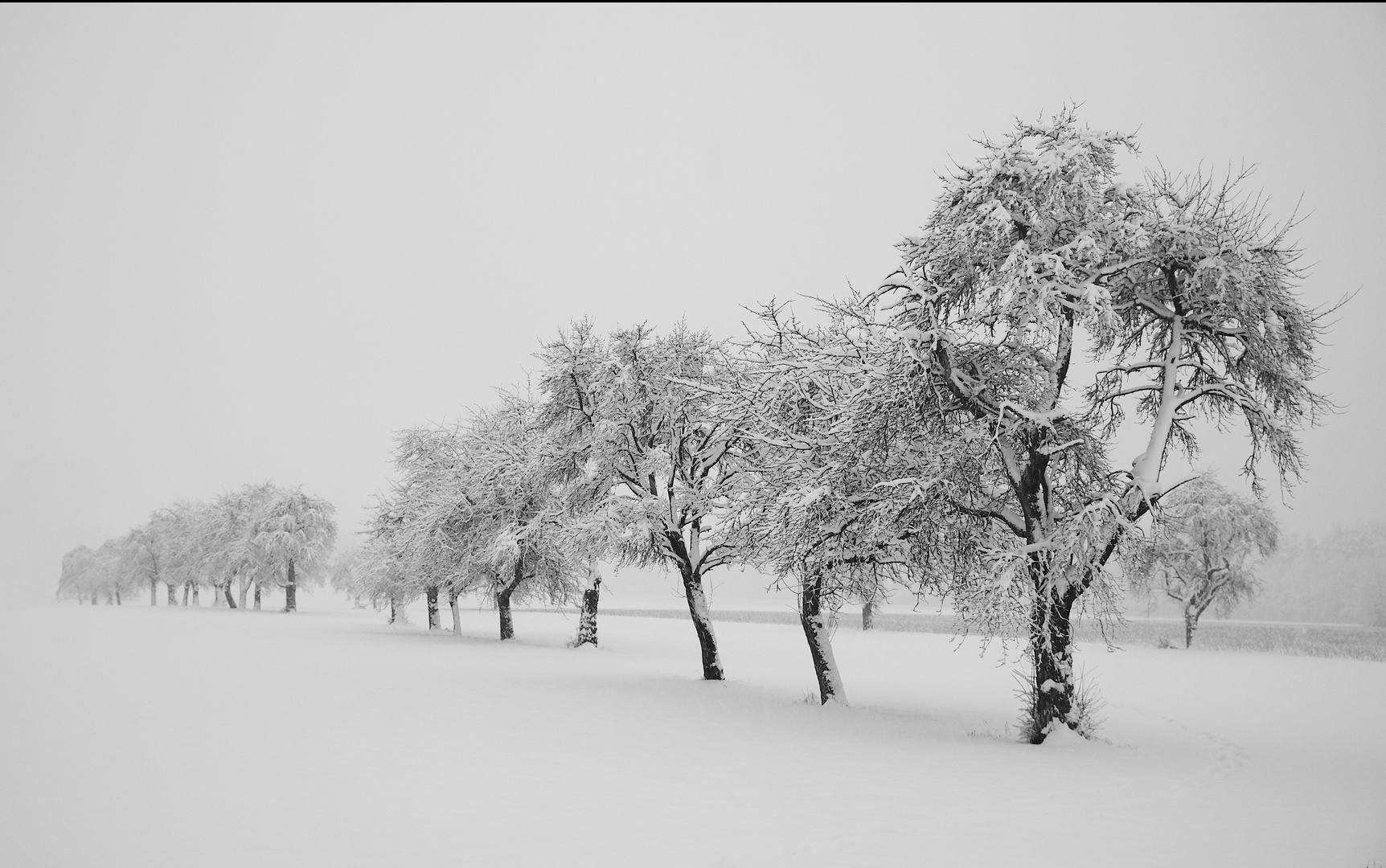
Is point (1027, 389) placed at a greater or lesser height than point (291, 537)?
greater

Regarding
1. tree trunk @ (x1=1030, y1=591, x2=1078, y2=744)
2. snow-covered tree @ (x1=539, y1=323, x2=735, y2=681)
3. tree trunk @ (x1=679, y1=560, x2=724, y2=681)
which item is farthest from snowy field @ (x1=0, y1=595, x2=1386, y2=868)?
snow-covered tree @ (x1=539, y1=323, x2=735, y2=681)

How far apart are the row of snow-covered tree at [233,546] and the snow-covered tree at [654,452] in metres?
44.7

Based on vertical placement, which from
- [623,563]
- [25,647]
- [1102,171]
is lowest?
[25,647]

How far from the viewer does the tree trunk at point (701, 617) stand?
70.3 ft

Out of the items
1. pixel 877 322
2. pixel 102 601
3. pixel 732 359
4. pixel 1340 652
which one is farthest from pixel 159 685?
pixel 102 601

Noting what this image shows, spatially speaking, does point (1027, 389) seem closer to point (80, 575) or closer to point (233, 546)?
point (233, 546)

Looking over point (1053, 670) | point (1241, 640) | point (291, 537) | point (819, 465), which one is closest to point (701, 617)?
point (819, 465)

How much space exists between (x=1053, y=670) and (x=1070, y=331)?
580 centimetres

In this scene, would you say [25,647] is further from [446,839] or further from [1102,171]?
[1102,171]

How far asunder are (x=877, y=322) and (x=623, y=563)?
417 inches

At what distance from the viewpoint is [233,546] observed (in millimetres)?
59531

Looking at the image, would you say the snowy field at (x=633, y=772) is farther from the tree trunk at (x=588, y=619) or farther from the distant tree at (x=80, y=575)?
the distant tree at (x=80, y=575)

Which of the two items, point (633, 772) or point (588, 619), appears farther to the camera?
point (588, 619)

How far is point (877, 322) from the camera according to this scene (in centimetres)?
1459
